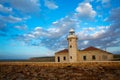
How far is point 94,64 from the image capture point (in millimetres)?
26719

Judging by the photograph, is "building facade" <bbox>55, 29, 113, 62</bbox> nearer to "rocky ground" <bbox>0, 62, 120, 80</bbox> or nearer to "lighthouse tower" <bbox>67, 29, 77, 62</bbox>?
"lighthouse tower" <bbox>67, 29, 77, 62</bbox>

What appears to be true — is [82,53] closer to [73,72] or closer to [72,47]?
[72,47]

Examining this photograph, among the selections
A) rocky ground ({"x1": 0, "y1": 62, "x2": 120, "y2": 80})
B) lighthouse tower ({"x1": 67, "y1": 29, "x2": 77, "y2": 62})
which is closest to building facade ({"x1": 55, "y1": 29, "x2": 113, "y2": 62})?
lighthouse tower ({"x1": 67, "y1": 29, "x2": 77, "y2": 62})

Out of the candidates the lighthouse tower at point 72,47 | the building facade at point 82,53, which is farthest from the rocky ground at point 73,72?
the building facade at point 82,53

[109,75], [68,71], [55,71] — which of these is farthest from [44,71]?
[109,75]

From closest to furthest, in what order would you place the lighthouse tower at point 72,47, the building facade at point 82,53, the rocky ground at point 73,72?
1. the rocky ground at point 73,72
2. the building facade at point 82,53
3. the lighthouse tower at point 72,47

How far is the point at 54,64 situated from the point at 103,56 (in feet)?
30.0

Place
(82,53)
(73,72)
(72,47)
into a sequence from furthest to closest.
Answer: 1. (82,53)
2. (72,47)
3. (73,72)

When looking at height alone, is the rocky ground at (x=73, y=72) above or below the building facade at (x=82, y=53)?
below

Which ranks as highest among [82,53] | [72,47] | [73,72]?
[72,47]

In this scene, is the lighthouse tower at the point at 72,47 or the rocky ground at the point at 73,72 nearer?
the rocky ground at the point at 73,72

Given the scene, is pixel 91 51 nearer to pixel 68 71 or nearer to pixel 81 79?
pixel 68 71

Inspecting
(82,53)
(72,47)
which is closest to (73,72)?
(72,47)

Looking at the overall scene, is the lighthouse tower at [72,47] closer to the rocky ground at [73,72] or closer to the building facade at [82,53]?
the building facade at [82,53]
